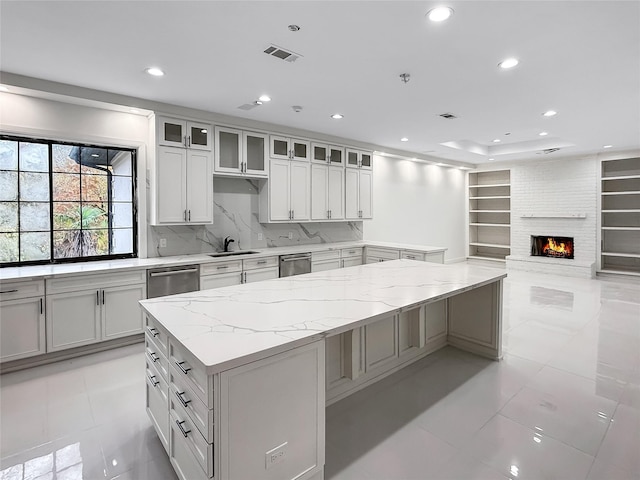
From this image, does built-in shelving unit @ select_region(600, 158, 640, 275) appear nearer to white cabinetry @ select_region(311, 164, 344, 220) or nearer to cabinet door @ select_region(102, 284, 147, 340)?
white cabinetry @ select_region(311, 164, 344, 220)

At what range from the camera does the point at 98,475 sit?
6.20ft

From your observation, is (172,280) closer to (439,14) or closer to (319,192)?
(319,192)

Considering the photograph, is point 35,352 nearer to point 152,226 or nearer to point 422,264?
point 152,226

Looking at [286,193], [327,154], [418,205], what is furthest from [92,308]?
[418,205]

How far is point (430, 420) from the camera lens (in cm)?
235

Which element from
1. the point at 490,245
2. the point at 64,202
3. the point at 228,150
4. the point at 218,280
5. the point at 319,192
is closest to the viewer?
the point at 64,202

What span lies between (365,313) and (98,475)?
5.51 feet

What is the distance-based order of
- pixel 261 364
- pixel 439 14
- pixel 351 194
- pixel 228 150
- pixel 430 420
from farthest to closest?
pixel 351 194
pixel 228 150
pixel 430 420
pixel 439 14
pixel 261 364

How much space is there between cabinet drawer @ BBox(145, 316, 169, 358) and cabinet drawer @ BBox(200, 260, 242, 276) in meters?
2.03

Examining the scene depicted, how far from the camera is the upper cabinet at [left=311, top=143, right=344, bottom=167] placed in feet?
18.4

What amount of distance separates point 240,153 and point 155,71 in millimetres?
1662

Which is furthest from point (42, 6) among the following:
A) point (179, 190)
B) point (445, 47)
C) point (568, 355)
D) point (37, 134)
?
point (568, 355)

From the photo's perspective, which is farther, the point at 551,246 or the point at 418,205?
the point at 551,246

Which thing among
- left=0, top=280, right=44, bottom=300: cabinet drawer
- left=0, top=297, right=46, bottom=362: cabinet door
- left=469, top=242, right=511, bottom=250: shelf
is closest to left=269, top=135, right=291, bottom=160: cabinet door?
→ left=0, top=280, right=44, bottom=300: cabinet drawer
